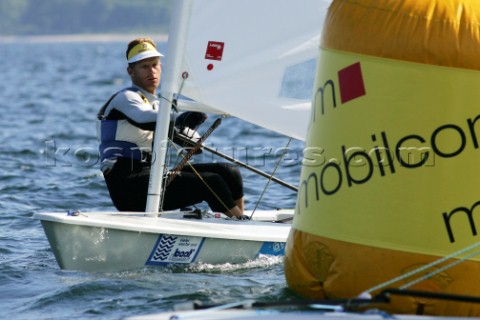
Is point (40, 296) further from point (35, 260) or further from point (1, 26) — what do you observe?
point (1, 26)

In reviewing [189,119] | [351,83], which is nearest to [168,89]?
[189,119]

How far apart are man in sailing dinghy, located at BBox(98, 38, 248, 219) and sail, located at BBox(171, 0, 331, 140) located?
0.20 m

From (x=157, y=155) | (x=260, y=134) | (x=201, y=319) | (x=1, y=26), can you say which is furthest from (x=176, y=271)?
(x=1, y=26)

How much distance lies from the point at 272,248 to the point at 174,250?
0.57 m

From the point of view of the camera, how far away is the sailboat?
4.84 metres

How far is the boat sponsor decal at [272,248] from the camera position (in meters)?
5.23

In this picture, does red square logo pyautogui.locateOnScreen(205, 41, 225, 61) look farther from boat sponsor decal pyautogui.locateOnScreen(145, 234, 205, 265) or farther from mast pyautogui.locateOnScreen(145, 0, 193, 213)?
boat sponsor decal pyautogui.locateOnScreen(145, 234, 205, 265)

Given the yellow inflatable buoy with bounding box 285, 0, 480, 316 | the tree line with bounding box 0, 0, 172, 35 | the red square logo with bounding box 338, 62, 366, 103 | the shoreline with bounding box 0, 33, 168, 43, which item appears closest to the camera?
the yellow inflatable buoy with bounding box 285, 0, 480, 316

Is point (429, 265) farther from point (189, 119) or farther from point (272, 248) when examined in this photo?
point (189, 119)

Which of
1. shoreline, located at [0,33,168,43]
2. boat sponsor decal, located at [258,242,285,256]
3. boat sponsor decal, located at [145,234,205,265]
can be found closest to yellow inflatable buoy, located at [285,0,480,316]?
boat sponsor decal, located at [145,234,205,265]

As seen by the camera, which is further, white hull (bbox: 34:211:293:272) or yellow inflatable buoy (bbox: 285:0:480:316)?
white hull (bbox: 34:211:293:272)

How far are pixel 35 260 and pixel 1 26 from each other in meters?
119

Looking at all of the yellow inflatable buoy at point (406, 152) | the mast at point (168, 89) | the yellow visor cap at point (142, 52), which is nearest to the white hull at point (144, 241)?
the mast at point (168, 89)

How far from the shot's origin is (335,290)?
382 centimetres
